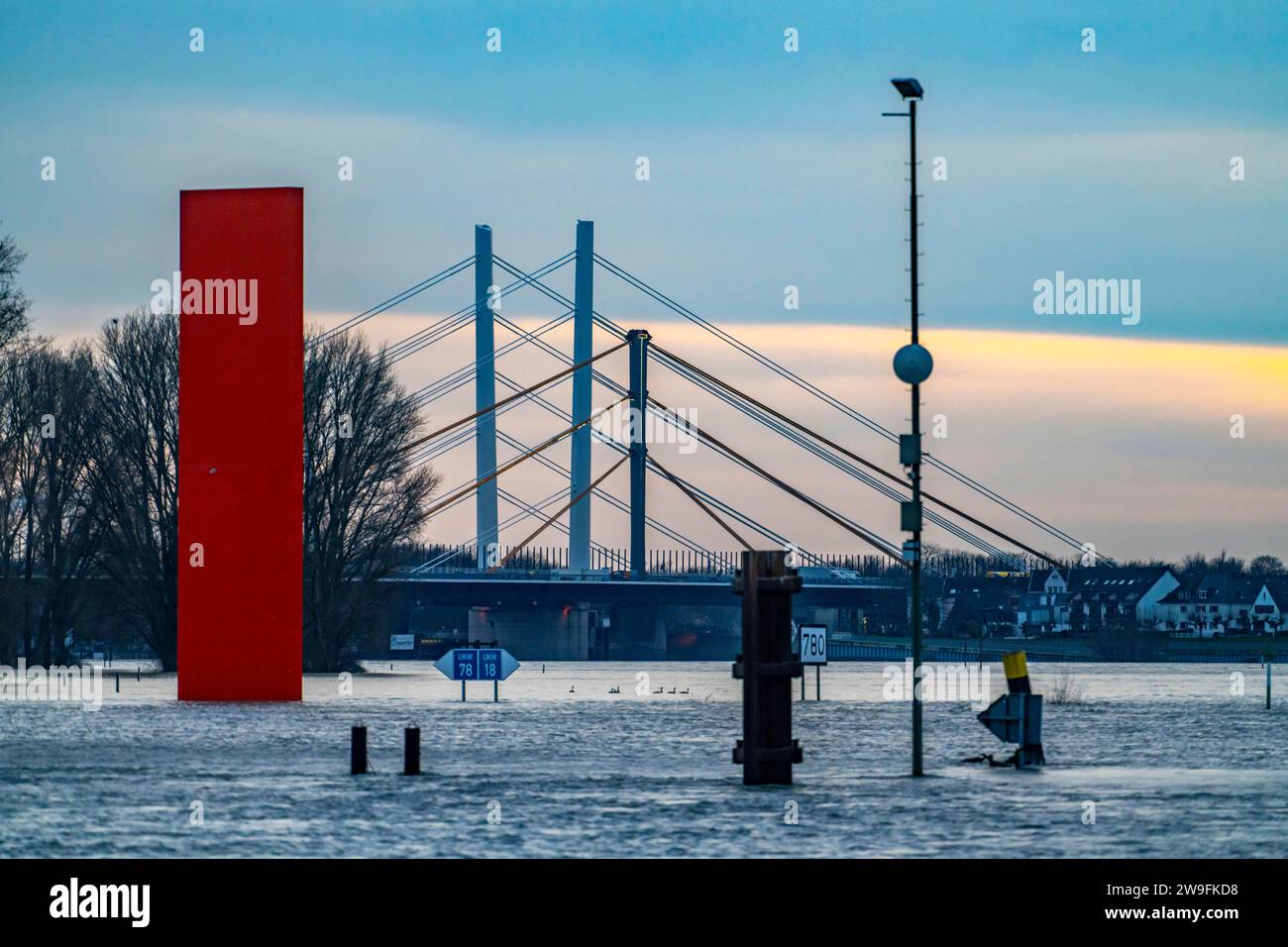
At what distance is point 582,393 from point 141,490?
26.6 metres

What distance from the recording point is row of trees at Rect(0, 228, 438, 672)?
67.5 meters

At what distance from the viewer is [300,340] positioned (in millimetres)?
42812

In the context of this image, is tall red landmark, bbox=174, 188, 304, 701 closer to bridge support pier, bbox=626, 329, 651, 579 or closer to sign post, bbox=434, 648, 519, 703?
sign post, bbox=434, 648, 519, 703

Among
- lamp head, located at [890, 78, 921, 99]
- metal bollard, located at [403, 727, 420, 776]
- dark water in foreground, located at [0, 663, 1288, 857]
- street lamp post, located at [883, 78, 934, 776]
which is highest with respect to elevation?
lamp head, located at [890, 78, 921, 99]

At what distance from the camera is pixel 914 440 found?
73.4 feet

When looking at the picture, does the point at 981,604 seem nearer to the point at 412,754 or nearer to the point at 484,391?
the point at 484,391

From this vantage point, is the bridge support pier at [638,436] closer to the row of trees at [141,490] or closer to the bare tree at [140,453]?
the row of trees at [141,490]

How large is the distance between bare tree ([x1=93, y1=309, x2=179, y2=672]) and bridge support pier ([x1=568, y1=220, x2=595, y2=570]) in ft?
77.5

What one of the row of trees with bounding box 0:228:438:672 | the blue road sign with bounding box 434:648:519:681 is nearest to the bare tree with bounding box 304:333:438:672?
the row of trees with bounding box 0:228:438:672

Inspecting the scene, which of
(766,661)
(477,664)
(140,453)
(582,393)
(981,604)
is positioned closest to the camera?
(766,661)

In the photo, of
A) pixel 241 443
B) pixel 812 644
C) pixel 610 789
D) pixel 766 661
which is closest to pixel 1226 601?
pixel 812 644

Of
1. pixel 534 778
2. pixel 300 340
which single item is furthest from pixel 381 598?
pixel 534 778
